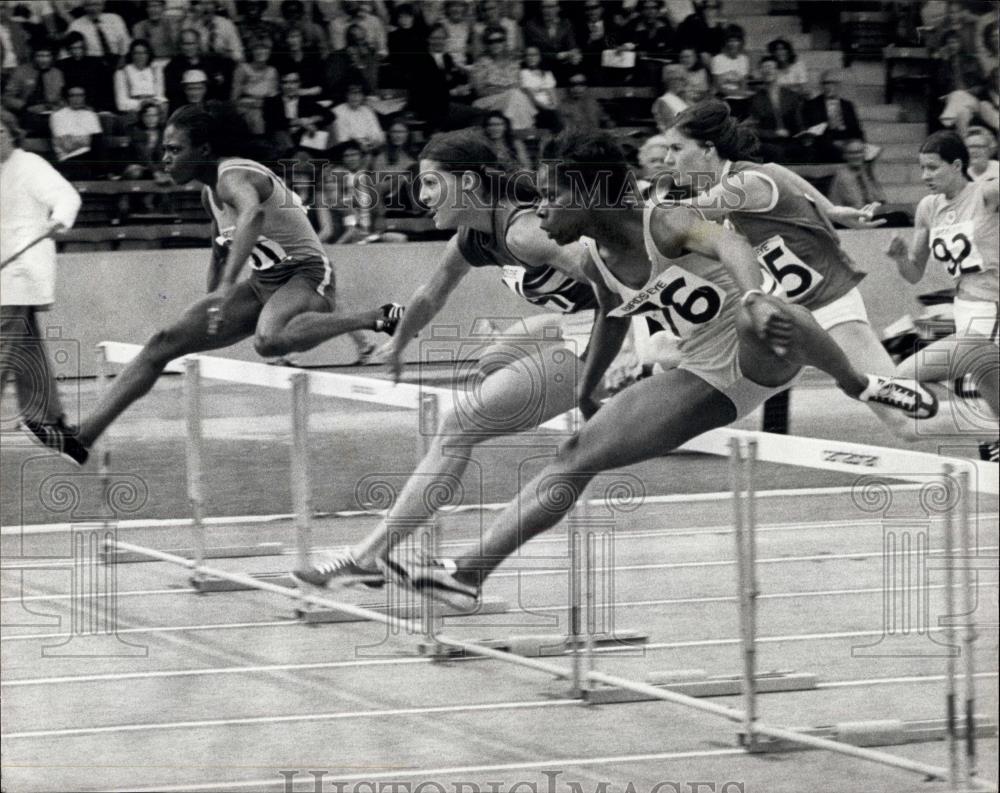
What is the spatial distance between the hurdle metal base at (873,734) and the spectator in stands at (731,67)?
324 inches

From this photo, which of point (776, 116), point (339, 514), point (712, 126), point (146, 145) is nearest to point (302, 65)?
point (146, 145)

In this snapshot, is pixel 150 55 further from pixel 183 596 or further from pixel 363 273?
pixel 183 596

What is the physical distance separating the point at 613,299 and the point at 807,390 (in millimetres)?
7024

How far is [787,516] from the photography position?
8016 millimetres

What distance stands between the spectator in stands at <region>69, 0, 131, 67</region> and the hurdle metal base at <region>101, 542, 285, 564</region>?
5582 millimetres

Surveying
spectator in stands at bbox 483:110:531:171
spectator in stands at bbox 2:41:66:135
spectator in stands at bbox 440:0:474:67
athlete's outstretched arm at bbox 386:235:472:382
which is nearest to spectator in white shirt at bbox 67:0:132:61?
spectator in stands at bbox 2:41:66:135

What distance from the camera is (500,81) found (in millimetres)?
13234

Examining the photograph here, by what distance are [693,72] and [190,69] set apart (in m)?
3.74

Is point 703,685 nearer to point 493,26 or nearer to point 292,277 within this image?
point 292,277

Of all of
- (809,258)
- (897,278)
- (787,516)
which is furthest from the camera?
(897,278)

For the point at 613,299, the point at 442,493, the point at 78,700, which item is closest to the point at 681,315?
the point at 613,299

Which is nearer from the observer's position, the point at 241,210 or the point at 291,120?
the point at 241,210

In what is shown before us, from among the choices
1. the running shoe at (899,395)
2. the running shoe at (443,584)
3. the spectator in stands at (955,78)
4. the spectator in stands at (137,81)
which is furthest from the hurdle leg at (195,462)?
the spectator in stands at (955,78)

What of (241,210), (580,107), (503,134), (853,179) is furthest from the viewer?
(853,179)
